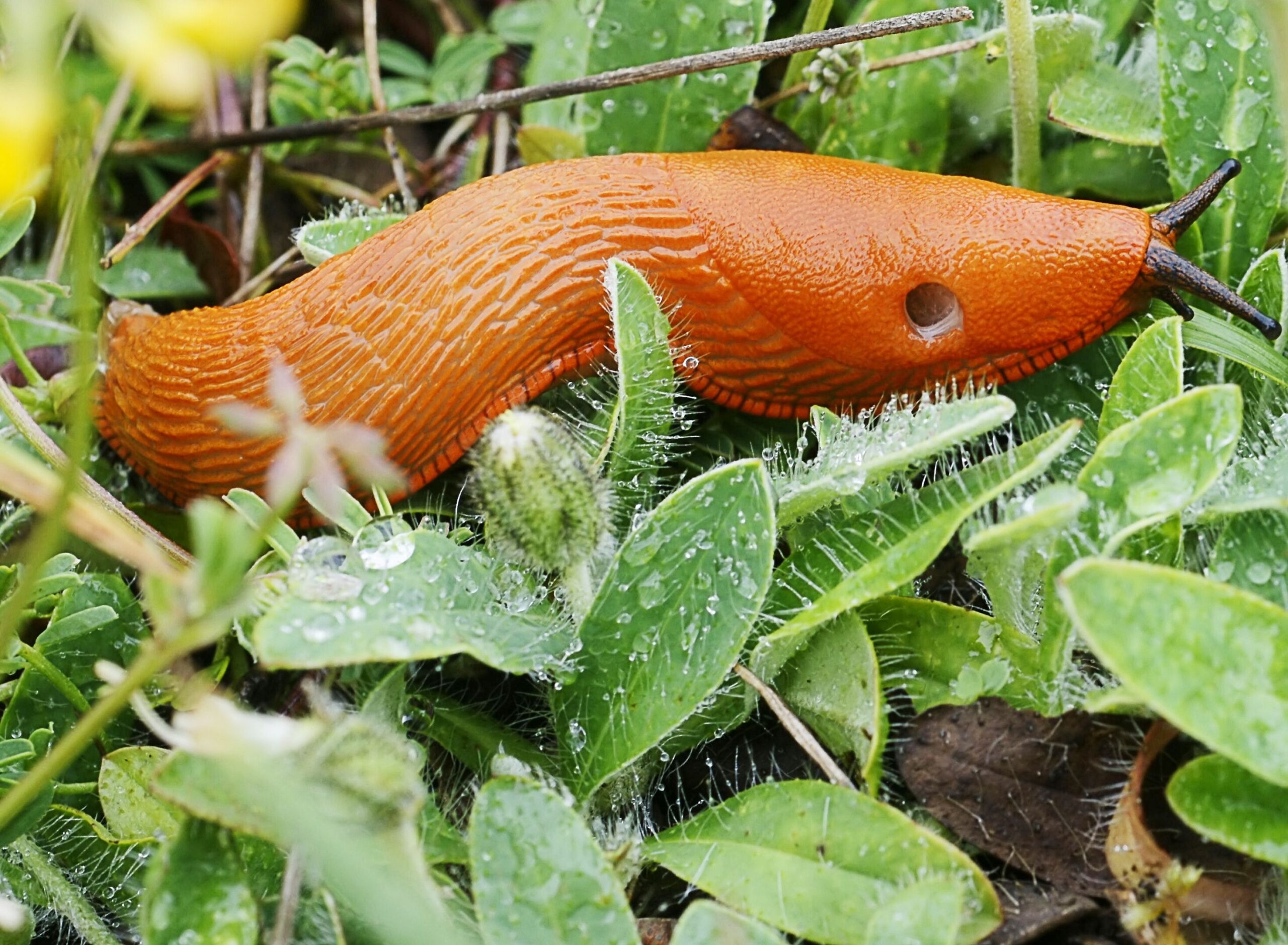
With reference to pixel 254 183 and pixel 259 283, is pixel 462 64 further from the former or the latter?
pixel 259 283

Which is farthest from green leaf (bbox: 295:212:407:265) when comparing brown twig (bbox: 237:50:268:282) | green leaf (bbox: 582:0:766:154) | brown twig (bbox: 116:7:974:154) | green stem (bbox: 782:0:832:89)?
green stem (bbox: 782:0:832:89)

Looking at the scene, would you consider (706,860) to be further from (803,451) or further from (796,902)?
(803,451)

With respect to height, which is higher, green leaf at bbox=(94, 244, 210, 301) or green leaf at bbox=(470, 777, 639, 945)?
green leaf at bbox=(94, 244, 210, 301)

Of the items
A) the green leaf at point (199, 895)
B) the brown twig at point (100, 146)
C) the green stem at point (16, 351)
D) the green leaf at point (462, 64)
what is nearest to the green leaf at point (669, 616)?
the green leaf at point (199, 895)

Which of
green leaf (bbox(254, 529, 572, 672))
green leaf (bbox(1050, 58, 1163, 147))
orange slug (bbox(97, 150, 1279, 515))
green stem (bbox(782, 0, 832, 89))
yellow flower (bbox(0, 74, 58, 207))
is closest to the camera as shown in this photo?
yellow flower (bbox(0, 74, 58, 207))

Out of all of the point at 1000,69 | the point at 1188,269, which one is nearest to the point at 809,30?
the point at 1000,69

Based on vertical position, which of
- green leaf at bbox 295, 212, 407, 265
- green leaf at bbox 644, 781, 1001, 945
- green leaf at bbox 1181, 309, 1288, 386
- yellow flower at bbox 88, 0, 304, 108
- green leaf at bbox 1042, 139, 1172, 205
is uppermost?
yellow flower at bbox 88, 0, 304, 108

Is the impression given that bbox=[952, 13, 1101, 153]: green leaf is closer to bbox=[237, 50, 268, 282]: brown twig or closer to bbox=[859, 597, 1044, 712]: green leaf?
bbox=[859, 597, 1044, 712]: green leaf
